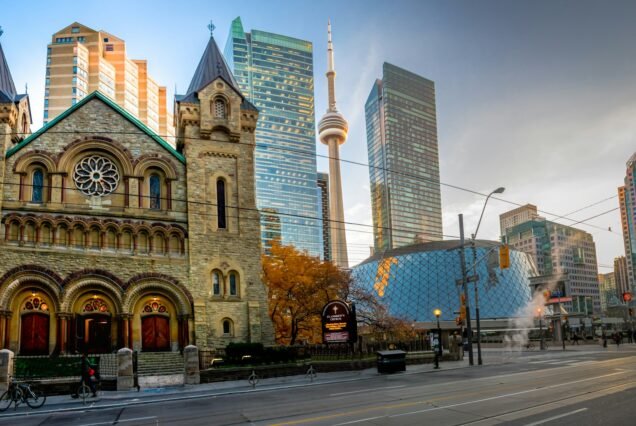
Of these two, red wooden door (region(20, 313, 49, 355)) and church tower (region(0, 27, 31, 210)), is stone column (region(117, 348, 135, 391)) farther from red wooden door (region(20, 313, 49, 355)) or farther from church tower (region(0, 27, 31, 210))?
church tower (region(0, 27, 31, 210))

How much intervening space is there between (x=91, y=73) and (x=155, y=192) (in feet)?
331

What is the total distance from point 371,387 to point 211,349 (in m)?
16.5

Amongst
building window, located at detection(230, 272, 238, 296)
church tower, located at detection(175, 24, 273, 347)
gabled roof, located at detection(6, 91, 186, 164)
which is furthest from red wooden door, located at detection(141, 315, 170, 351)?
gabled roof, located at detection(6, 91, 186, 164)

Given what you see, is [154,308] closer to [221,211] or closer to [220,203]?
[221,211]

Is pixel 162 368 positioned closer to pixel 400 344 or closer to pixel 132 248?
pixel 132 248

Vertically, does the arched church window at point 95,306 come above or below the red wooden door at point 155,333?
above

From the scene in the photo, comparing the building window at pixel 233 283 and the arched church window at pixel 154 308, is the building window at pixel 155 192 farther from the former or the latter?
the building window at pixel 233 283

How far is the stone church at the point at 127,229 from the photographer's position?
34.8 meters

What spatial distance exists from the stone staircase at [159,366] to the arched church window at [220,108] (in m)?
17.7

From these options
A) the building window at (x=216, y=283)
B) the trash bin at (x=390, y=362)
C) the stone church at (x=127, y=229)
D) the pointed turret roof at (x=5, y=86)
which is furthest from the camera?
the building window at (x=216, y=283)

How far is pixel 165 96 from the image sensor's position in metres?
163

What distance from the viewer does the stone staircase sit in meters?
30.6

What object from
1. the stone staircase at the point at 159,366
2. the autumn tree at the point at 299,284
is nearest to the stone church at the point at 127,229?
the stone staircase at the point at 159,366

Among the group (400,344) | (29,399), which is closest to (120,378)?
(29,399)
